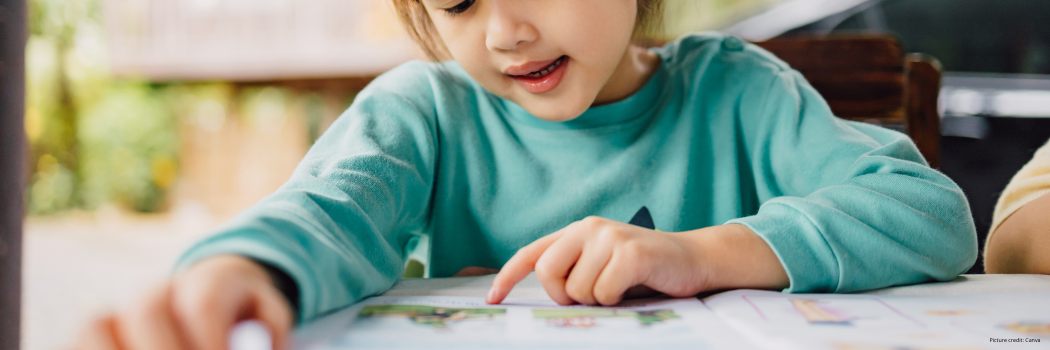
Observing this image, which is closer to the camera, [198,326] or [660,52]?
[198,326]

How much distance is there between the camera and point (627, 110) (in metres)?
0.62

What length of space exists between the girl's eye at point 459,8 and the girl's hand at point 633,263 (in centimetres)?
22

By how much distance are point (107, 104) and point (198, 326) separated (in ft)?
10.6

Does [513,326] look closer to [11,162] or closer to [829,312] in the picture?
[829,312]

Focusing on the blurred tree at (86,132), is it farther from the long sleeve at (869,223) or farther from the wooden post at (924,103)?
the long sleeve at (869,223)

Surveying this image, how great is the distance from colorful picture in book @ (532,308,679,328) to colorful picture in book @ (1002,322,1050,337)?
6.3 inches

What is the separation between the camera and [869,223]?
15.8 inches

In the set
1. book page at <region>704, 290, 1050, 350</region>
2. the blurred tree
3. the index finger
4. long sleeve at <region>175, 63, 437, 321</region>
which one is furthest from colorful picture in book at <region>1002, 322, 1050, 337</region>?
the blurred tree

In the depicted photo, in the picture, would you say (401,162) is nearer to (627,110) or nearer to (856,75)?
(627,110)

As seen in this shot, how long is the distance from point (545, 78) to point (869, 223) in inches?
10.3

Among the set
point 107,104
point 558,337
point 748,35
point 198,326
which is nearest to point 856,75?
point 558,337

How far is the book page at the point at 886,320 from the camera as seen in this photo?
27 centimetres

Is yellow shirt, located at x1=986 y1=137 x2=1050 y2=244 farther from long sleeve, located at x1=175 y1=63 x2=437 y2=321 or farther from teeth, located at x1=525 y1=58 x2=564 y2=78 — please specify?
long sleeve, located at x1=175 y1=63 x2=437 y2=321

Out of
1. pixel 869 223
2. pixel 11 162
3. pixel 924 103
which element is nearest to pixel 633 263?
pixel 869 223
